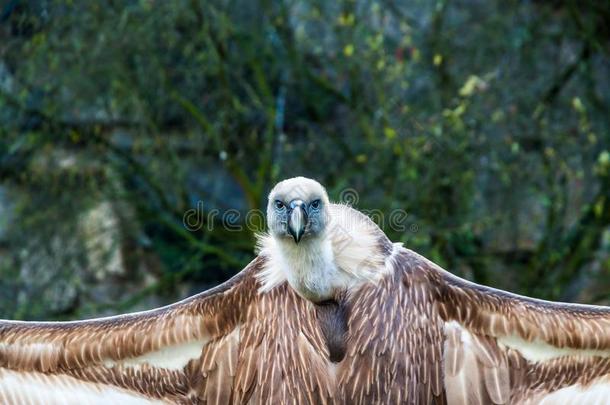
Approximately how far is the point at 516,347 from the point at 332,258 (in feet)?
3.36

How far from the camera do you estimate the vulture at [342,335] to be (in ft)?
16.1

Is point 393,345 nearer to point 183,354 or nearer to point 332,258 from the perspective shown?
point 332,258

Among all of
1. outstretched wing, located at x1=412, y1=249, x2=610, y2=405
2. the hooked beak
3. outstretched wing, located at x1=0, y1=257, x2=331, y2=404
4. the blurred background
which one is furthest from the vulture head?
the blurred background

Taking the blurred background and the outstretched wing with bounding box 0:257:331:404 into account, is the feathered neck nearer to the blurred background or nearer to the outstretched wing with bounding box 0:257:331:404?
the outstretched wing with bounding box 0:257:331:404

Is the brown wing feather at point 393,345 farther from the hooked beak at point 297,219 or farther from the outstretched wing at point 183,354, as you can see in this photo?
the hooked beak at point 297,219

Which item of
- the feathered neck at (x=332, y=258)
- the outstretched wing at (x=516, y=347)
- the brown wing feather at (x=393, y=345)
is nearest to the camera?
the feathered neck at (x=332, y=258)

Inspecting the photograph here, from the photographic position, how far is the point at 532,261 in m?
9.88

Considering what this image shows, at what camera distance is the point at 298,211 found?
470cm

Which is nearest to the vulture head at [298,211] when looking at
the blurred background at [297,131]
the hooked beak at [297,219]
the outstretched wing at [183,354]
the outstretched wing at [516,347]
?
the hooked beak at [297,219]

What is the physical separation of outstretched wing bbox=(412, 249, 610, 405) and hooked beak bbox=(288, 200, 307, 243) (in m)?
0.73

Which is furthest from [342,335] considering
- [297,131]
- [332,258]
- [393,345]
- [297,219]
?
[297,131]

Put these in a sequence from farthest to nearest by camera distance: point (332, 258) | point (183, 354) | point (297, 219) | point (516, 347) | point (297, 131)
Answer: point (297, 131) < point (183, 354) < point (516, 347) < point (332, 258) < point (297, 219)

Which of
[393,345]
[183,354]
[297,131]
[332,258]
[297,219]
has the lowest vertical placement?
[183,354]

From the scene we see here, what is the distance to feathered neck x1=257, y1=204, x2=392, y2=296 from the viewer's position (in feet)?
15.8
